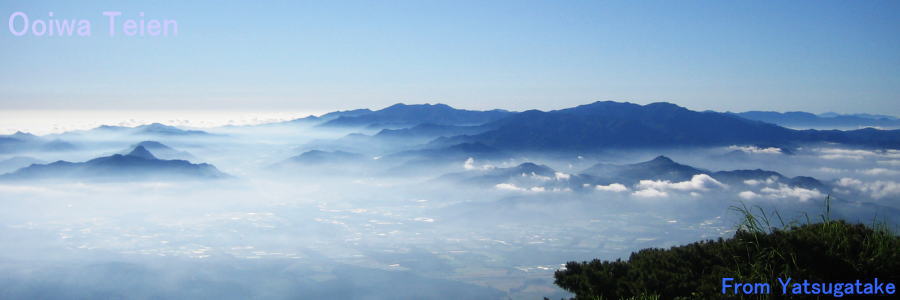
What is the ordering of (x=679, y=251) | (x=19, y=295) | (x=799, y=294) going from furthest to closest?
(x=19, y=295), (x=679, y=251), (x=799, y=294)

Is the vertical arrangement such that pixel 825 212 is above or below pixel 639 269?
above

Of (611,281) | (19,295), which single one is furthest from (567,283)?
(19,295)

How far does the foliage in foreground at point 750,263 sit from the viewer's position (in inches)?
454

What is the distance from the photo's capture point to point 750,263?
1192cm

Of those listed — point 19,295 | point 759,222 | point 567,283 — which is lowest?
point 19,295

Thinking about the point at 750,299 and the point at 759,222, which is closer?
the point at 750,299

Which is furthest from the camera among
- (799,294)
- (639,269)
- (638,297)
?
(639,269)

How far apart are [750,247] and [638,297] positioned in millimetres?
3524

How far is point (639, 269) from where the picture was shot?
1244 cm

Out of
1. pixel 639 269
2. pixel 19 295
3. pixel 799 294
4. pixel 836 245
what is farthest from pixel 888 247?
pixel 19 295

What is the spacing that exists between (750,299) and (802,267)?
2.05 meters

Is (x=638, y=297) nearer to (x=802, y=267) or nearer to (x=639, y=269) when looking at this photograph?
(x=639, y=269)

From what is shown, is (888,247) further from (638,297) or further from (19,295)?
(19,295)

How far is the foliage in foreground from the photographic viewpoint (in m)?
11.5
